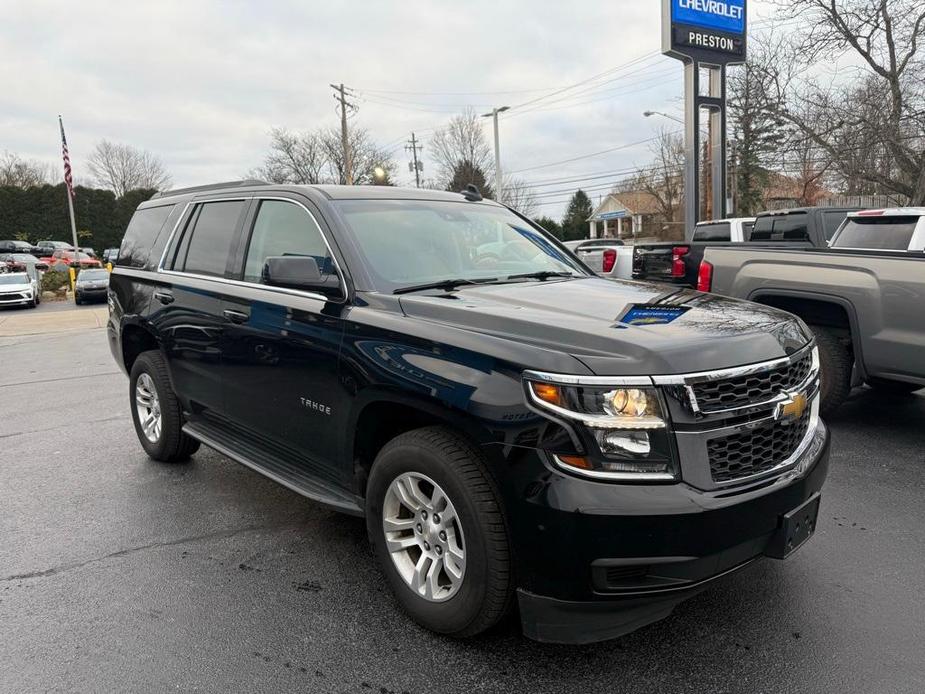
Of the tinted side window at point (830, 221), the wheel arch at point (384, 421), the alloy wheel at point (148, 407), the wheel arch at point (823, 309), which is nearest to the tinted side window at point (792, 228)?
the tinted side window at point (830, 221)

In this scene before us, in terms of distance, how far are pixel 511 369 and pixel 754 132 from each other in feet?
125

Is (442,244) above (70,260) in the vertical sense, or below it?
below

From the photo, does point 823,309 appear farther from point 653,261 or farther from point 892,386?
point 653,261

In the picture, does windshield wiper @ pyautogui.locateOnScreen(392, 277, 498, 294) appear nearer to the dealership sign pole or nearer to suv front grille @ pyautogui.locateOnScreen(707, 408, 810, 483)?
suv front grille @ pyautogui.locateOnScreen(707, 408, 810, 483)

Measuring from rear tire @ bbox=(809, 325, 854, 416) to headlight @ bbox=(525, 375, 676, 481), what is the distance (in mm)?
3986

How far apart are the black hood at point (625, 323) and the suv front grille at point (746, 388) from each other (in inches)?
2.4

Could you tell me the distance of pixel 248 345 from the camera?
148 inches

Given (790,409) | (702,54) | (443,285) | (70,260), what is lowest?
(790,409)

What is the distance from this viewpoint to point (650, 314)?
112 inches

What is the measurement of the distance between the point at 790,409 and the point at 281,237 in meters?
2.68

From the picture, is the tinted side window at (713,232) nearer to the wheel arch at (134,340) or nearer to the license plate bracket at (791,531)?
the wheel arch at (134,340)

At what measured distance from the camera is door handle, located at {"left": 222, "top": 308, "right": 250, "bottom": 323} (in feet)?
12.4

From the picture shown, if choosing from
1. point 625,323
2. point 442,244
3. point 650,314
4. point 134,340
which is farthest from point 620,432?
point 134,340

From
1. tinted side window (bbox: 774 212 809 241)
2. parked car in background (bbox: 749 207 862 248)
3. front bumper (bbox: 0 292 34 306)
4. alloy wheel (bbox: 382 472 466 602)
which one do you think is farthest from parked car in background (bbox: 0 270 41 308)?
alloy wheel (bbox: 382 472 466 602)
